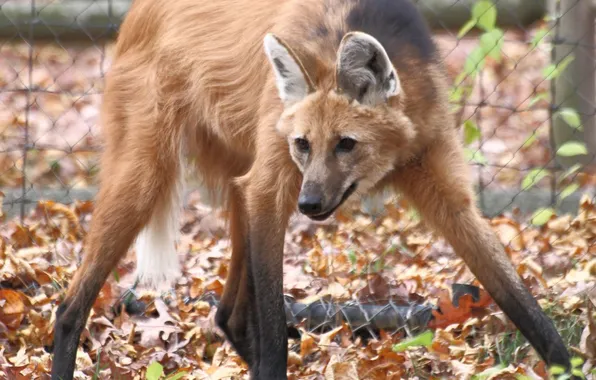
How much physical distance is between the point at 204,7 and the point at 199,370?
1489 millimetres

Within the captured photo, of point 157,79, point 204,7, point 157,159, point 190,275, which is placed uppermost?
point 204,7

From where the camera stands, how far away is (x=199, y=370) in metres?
3.60

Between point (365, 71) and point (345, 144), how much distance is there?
10.2 inches

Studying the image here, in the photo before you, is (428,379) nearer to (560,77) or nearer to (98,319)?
(98,319)

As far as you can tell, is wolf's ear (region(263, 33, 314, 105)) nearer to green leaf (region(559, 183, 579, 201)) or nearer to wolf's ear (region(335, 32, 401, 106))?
wolf's ear (region(335, 32, 401, 106))

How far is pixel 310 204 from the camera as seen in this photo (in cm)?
302

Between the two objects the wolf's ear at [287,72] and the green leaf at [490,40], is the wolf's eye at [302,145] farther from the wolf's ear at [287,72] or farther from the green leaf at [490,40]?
the green leaf at [490,40]

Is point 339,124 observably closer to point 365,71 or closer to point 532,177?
point 365,71

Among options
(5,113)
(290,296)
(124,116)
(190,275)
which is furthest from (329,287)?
(5,113)

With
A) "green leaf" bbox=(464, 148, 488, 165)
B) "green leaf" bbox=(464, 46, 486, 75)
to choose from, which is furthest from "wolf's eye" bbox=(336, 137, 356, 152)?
"green leaf" bbox=(464, 148, 488, 165)

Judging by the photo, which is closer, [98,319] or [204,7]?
[204,7]

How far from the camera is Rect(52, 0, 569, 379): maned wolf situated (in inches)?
122

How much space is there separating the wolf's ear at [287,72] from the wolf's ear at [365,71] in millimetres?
133

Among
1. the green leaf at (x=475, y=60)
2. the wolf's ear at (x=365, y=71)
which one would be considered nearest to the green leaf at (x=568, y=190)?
the green leaf at (x=475, y=60)
